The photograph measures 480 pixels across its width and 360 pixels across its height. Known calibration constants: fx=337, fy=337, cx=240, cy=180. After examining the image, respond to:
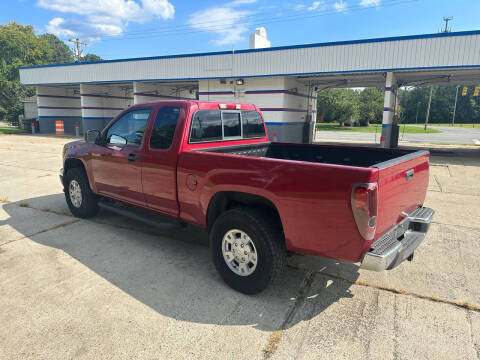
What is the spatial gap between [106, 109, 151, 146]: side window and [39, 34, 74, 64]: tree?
401ft

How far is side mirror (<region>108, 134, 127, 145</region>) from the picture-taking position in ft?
15.7

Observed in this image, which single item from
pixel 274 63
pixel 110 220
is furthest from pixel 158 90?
pixel 110 220

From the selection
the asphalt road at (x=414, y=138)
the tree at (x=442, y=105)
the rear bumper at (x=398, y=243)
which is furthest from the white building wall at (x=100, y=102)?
the tree at (x=442, y=105)

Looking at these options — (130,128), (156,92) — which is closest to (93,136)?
(130,128)

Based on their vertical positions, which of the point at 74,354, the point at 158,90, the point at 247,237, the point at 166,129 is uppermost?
the point at 158,90

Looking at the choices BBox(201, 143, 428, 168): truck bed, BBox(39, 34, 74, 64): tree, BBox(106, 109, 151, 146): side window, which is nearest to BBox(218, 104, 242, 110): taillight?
BBox(201, 143, 428, 168): truck bed

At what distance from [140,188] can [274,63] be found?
1519 cm

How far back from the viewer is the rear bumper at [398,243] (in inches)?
110

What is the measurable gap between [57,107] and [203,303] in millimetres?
32511

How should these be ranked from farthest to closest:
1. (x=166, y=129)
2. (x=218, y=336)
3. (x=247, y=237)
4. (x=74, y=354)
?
(x=166, y=129), (x=247, y=237), (x=218, y=336), (x=74, y=354)

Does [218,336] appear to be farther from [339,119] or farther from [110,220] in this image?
[339,119]

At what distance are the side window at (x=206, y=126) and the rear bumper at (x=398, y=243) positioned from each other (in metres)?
2.39

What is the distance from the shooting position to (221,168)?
3441 mm

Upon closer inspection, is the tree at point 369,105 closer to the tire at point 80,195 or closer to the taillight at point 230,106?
the taillight at point 230,106
